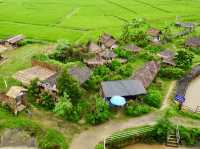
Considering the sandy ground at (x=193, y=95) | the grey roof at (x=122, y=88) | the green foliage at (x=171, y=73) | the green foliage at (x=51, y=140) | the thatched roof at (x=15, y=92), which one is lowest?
the sandy ground at (x=193, y=95)

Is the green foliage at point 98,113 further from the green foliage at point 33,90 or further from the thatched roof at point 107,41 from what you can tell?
the thatched roof at point 107,41

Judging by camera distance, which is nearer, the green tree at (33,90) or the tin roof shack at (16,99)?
the tin roof shack at (16,99)

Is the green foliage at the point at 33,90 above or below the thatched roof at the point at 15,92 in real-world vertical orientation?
below

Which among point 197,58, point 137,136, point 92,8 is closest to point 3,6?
point 92,8

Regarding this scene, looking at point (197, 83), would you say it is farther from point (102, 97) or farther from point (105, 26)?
point (105, 26)

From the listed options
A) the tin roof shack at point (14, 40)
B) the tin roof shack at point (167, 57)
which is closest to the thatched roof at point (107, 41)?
the tin roof shack at point (167, 57)

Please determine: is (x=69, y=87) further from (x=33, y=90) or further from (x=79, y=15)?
(x=79, y=15)

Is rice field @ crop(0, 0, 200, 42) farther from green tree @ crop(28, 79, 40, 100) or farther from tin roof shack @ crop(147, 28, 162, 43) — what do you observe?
green tree @ crop(28, 79, 40, 100)
